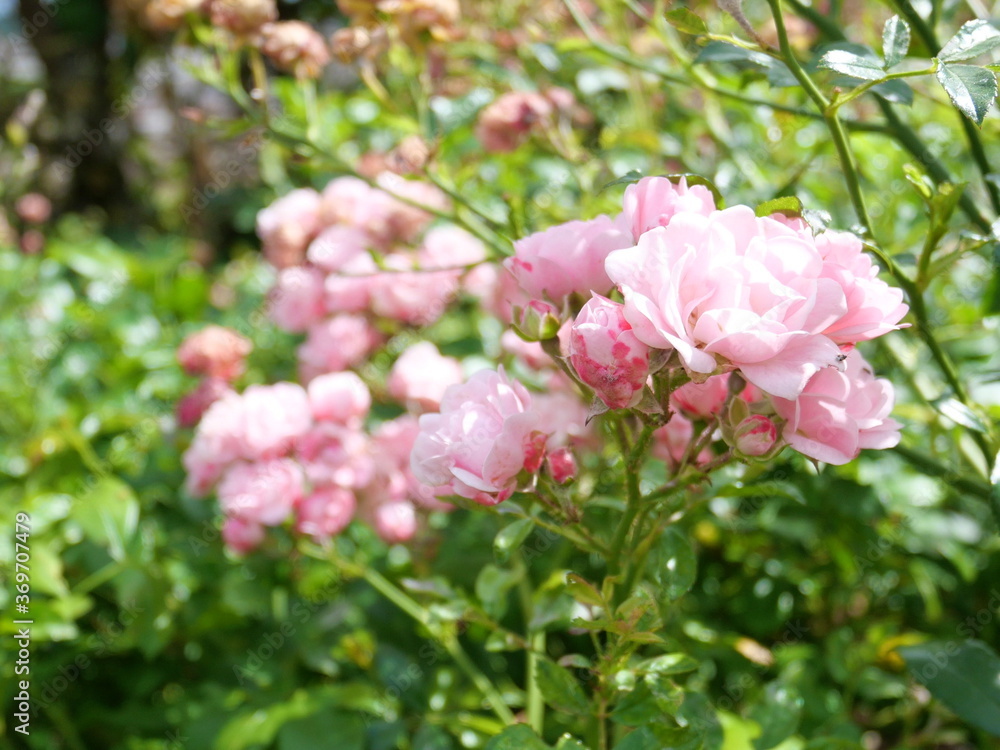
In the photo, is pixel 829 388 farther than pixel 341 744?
No

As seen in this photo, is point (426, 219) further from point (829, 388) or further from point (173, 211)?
point (173, 211)

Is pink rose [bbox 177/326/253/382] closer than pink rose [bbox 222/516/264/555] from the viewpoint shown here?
No

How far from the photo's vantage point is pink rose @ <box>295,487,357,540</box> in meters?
1.07

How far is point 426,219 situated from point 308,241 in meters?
0.22

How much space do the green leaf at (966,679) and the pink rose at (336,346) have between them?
2.96ft

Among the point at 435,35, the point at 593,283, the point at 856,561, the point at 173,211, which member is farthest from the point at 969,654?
the point at 173,211

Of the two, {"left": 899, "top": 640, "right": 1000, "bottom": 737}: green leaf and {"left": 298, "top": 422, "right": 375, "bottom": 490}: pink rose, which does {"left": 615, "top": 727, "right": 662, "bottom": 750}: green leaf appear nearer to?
{"left": 899, "top": 640, "right": 1000, "bottom": 737}: green leaf

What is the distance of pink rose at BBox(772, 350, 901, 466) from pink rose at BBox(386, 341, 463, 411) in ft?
2.24

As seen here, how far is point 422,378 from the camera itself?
4.00 ft

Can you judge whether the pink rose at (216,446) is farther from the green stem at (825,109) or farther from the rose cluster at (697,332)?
the green stem at (825,109)

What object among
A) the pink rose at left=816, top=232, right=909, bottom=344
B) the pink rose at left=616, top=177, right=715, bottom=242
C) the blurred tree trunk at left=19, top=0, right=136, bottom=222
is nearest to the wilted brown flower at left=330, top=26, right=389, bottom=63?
the pink rose at left=616, top=177, right=715, bottom=242

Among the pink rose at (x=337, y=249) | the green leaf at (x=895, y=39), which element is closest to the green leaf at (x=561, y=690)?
the green leaf at (x=895, y=39)

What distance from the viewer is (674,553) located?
71cm

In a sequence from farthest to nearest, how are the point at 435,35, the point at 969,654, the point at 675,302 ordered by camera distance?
the point at 435,35, the point at 969,654, the point at 675,302
